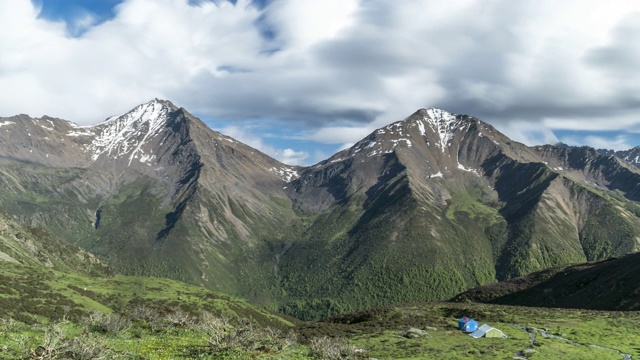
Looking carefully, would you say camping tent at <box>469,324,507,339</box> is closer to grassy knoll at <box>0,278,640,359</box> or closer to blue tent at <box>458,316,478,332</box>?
grassy knoll at <box>0,278,640,359</box>

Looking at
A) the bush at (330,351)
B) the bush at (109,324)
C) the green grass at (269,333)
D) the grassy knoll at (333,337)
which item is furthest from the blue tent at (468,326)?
the bush at (109,324)

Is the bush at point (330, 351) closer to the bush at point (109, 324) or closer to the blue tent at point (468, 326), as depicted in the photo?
the bush at point (109, 324)

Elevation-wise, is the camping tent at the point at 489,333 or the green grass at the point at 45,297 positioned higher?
the green grass at the point at 45,297

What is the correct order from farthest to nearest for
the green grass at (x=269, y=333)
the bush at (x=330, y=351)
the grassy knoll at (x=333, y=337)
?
the bush at (x=330, y=351)
the green grass at (x=269, y=333)
the grassy knoll at (x=333, y=337)

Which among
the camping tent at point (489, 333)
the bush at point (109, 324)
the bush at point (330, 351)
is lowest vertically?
the camping tent at point (489, 333)

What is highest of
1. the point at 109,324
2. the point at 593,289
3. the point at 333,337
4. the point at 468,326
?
the point at 109,324

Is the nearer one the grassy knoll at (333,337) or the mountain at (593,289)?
the grassy knoll at (333,337)

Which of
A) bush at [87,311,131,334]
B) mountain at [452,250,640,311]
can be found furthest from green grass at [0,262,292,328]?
mountain at [452,250,640,311]

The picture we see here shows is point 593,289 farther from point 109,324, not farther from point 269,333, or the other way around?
point 109,324

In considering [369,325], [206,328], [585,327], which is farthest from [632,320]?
[206,328]

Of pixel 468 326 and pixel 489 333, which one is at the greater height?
pixel 468 326

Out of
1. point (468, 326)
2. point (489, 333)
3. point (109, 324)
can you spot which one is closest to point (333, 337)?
point (468, 326)

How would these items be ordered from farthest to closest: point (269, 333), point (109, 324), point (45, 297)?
point (45, 297) < point (269, 333) < point (109, 324)

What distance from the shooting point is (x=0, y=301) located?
4301 inches
